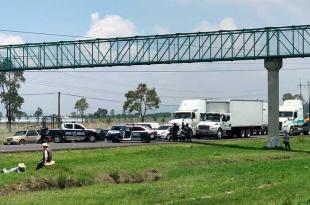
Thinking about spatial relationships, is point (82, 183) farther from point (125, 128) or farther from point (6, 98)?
point (6, 98)

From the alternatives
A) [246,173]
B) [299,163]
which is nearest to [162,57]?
[299,163]

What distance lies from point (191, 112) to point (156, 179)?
3613 cm

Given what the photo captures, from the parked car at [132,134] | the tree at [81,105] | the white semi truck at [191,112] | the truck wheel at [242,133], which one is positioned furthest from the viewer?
the tree at [81,105]

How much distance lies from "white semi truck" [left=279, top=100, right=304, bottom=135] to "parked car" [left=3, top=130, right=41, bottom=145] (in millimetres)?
29548

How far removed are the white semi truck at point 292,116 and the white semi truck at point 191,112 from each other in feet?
43.7

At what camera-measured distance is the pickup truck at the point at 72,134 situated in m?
58.6

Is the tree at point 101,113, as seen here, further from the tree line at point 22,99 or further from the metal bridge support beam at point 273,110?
the metal bridge support beam at point 273,110

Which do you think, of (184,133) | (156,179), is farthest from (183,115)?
(156,179)

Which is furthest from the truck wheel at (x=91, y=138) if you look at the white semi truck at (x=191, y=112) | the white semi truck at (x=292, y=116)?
the white semi truck at (x=292, y=116)

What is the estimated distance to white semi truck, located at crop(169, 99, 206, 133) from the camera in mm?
65312

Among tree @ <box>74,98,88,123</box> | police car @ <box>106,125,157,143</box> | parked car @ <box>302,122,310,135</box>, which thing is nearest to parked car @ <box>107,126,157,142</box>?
police car @ <box>106,125,157,143</box>

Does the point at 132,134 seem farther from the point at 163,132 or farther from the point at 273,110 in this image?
the point at 273,110

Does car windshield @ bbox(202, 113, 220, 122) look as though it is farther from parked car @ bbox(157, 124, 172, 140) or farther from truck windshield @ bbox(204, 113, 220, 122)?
parked car @ bbox(157, 124, 172, 140)

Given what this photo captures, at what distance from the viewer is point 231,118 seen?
65312 mm
